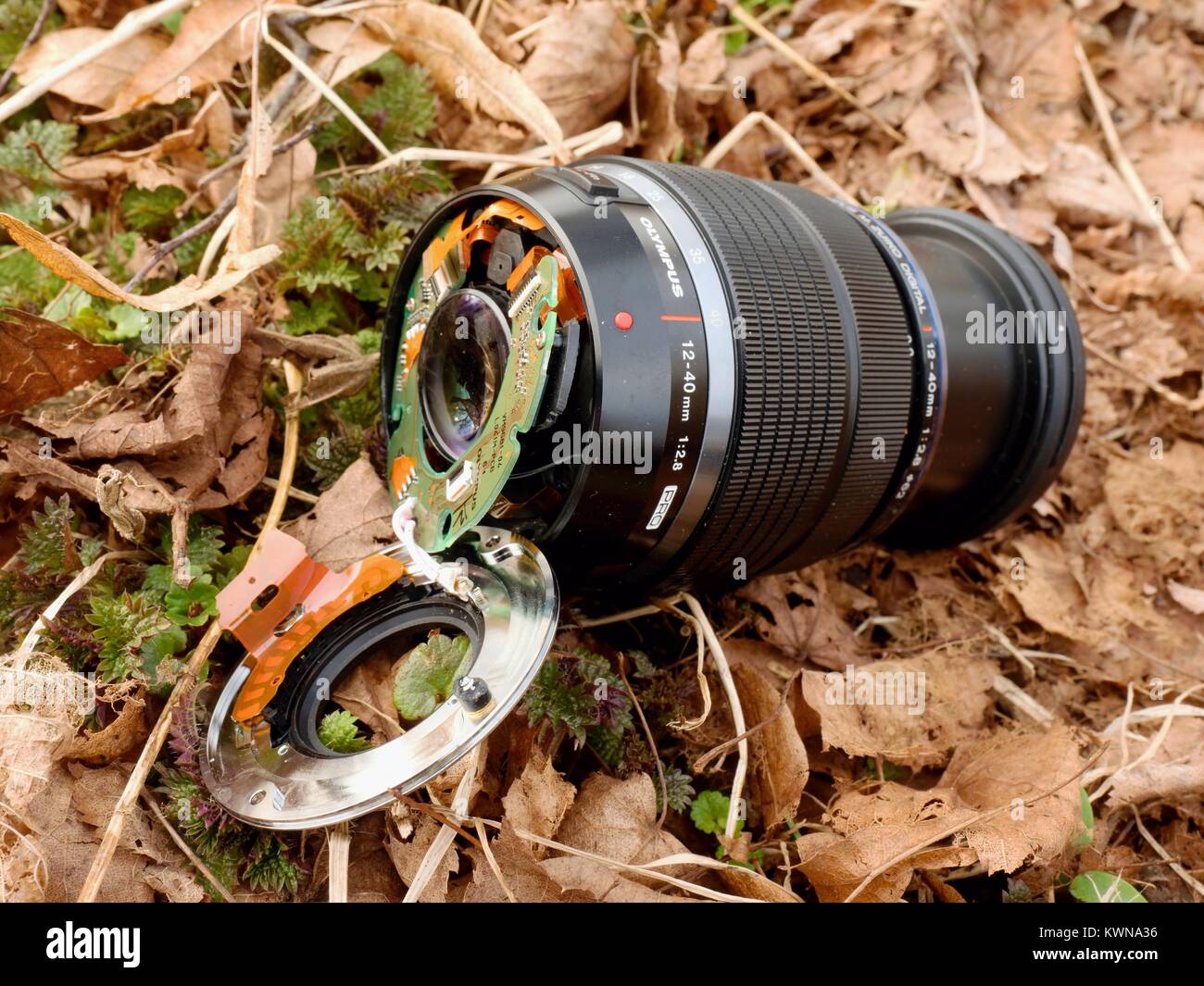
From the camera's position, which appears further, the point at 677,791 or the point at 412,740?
the point at 677,791

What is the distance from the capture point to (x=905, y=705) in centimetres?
246

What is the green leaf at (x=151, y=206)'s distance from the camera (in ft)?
8.92

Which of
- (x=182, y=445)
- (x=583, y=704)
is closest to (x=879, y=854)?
(x=583, y=704)

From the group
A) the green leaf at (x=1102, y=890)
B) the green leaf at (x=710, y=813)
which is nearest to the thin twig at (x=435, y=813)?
the green leaf at (x=710, y=813)

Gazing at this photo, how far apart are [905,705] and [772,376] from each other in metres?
0.93

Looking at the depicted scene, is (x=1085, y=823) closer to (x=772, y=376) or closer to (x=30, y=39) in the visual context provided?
(x=772, y=376)

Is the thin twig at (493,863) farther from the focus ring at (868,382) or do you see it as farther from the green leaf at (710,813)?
the focus ring at (868,382)

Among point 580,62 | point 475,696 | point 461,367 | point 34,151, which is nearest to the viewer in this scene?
point 475,696

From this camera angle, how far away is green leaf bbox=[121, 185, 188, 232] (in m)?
2.72

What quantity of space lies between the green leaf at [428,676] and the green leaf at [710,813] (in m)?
0.60

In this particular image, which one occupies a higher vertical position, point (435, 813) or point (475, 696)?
point (475, 696)

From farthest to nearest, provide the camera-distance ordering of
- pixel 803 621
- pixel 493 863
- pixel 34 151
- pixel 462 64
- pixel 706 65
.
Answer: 1. pixel 706 65
2. pixel 462 64
3. pixel 34 151
4. pixel 803 621
5. pixel 493 863

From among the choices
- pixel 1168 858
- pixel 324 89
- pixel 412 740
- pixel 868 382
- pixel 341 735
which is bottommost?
pixel 1168 858
